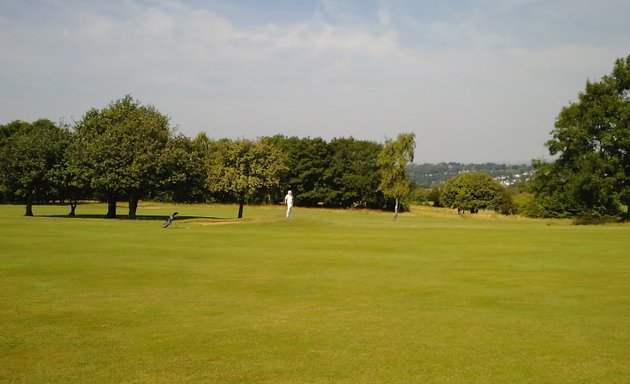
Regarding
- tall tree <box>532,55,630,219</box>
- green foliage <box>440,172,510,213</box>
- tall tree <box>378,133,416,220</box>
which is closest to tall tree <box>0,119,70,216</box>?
tall tree <box>378,133,416,220</box>

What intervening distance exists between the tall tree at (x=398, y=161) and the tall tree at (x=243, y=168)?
66.9 ft

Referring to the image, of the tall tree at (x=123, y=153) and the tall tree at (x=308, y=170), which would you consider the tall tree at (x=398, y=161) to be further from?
the tall tree at (x=308, y=170)

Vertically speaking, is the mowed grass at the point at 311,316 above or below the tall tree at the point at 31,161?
below

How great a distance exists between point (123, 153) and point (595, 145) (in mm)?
51391

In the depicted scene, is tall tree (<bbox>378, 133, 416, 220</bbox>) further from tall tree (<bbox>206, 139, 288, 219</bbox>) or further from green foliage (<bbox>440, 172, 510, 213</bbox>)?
green foliage (<bbox>440, 172, 510, 213</bbox>)

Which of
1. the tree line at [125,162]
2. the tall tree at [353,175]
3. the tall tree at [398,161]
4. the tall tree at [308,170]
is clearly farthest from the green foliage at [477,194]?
the tree line at [125,162]

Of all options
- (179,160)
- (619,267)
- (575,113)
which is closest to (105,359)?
(619,267)

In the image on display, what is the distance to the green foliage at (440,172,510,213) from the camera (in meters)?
141

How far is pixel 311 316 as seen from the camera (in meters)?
13.3

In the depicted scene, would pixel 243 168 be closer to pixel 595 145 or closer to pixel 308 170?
pixel 595 145

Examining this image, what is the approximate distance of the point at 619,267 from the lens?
21625 mm

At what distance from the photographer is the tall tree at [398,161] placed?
8169 centimetres

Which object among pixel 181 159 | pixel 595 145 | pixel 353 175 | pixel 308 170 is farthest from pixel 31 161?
pixel 353 175

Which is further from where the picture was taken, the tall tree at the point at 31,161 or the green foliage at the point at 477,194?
the green foliage at the point at 477,194
